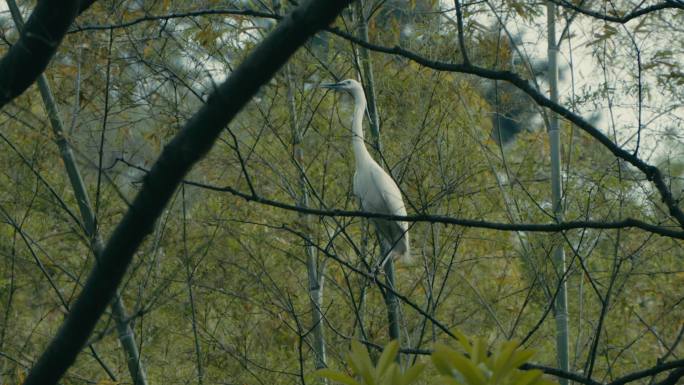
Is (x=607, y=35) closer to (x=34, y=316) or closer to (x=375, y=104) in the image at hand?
(x=375, y=104)

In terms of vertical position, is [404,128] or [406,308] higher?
[404,128]

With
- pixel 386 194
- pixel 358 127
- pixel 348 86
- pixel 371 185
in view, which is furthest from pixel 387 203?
pixel 348 86

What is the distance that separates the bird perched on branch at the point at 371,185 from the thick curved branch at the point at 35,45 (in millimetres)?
3037

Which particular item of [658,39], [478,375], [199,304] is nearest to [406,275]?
[199,304]

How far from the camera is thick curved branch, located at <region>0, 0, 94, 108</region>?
149 centimetres

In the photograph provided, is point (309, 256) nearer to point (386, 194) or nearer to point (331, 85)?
point (386, 194)

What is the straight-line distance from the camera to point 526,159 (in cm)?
499

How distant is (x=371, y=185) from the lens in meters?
4.96

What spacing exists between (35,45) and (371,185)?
349cm

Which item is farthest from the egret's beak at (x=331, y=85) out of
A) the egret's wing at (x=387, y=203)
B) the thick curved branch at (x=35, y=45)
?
the thick curved branch at (x=35, y=45)

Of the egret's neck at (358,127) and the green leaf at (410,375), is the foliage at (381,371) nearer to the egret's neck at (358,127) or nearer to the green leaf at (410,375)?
→ the green leaf at (410,375)

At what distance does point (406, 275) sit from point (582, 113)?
7.00 feet

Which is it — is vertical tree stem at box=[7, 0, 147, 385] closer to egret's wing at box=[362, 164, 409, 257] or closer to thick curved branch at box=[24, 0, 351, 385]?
egret's wing at box=[362, 164, 409, 257]

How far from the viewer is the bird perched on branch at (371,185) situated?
4.77 metres
